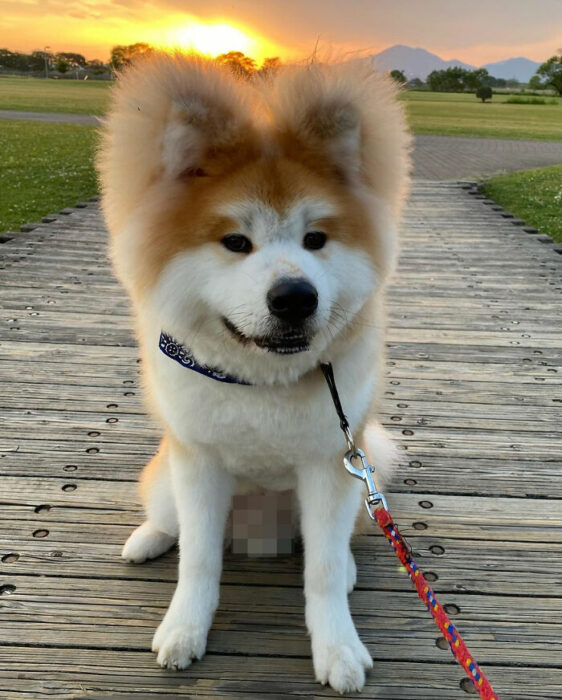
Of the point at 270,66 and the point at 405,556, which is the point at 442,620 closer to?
the point at 405,556

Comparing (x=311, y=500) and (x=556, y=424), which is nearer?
(x=311, y=500)

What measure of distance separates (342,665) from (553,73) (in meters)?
91.8

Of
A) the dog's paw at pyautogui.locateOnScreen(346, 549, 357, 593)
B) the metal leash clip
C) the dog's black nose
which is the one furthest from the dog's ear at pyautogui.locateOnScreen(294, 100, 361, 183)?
the dog's paw at pyautogui.locateOnScreen(346, 549, 357, 593)

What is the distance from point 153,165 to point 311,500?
Answer: 109 centimetres

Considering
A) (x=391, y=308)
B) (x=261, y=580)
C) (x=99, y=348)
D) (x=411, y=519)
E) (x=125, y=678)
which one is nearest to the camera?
(x=125, y=678)

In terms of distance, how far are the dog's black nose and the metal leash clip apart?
1.61 ft

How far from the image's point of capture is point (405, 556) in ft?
5.01

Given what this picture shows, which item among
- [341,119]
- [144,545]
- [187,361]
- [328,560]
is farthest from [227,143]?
[144,545]

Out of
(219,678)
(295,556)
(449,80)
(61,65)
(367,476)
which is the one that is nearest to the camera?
(367,476)

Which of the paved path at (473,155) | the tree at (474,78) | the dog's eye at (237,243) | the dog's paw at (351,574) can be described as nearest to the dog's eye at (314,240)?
the dog's eye at (237,243)

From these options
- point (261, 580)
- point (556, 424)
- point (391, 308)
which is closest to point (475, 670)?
point (261, 580)

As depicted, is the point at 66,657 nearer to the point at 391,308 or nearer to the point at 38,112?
the point at 391,308

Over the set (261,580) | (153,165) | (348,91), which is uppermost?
(348,91)

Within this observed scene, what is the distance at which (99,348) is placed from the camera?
384cm
